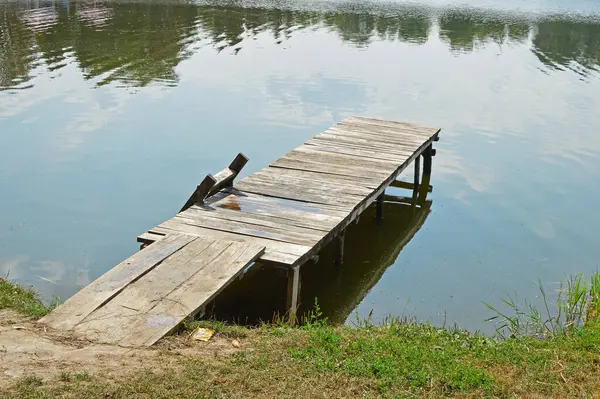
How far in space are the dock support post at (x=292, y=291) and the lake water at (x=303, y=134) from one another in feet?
2.54

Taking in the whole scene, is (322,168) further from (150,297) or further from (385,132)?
(150,297)

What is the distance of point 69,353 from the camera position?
227 inches

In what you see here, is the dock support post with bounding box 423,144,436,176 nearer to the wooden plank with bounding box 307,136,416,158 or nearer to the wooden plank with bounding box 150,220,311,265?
the wooden plank with bounding box 307,136,416,158

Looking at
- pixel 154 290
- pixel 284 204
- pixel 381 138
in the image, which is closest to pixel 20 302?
pixel 154 290

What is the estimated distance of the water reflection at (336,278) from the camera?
916cm

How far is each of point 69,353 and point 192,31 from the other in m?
25.4

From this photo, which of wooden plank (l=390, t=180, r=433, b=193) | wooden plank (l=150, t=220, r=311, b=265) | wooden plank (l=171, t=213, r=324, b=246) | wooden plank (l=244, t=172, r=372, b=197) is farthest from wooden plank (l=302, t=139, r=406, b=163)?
wooden plank (l=150, t=220, r=311, b=265)

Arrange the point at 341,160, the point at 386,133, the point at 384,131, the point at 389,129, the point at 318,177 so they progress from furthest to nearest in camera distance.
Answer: the point at 389,129, the point at 384,131, the point at 386,133, the point at 341,160, the point at 318,177

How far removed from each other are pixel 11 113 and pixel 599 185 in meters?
11.9

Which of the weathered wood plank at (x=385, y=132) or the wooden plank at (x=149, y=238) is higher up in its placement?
the wooden plank at (x=149, y=238)

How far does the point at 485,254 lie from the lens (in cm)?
1152

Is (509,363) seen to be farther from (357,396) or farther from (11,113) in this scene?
(11,113)

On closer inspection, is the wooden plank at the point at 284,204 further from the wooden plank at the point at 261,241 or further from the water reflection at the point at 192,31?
the water reflection at the point at 192,31

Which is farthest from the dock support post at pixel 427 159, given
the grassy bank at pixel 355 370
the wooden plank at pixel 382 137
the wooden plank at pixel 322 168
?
the grassy bank at pixel 355 370
